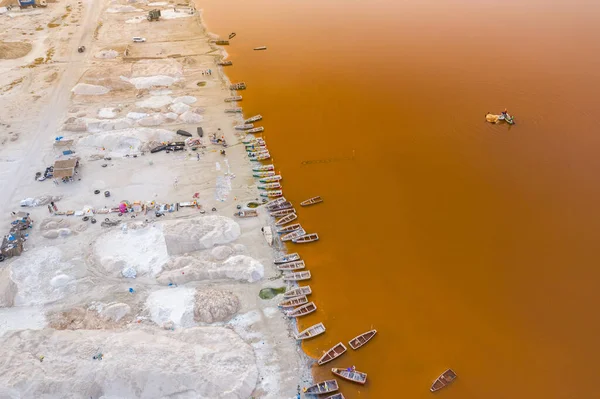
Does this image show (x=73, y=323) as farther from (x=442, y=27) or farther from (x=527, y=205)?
(x=442, y=27)

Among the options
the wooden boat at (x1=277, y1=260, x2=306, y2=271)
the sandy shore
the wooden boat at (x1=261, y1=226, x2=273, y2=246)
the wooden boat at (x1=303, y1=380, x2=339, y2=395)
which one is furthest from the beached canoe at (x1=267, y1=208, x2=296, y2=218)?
the wooden boat at (x1=303, y1=380, x2=339, y2=395)

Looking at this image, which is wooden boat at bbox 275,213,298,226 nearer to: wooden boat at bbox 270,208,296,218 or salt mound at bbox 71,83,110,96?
wooden boat at bbox 270,208,296,218

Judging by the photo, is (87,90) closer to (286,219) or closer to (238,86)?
(238,86)

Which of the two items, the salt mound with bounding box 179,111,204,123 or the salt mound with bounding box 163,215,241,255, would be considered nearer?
the salt mound with bounding box 163,215,241,255

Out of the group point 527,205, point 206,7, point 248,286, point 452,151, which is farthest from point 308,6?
point 248,286

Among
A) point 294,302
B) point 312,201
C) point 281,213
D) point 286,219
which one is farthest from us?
point 312,201

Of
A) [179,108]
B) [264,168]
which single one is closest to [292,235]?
[264,168]
